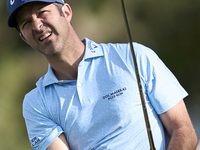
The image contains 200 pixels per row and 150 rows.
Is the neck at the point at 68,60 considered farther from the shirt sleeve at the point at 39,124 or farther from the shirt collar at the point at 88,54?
the shirt sleeve at the point at 39,124

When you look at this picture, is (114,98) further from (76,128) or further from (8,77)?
(8,77)

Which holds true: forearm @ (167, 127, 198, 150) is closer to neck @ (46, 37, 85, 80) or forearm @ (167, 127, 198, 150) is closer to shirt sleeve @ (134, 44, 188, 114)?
shirt sleeve @ (134, 44, 188, 114)

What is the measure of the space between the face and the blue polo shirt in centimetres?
A: 13

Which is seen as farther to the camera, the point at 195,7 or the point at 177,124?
the point at 195,7

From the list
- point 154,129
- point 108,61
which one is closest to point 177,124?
point 154,129

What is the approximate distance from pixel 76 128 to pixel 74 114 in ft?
0.18

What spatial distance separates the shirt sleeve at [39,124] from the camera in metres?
1.63

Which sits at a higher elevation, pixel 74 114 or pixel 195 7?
pixel 74 114

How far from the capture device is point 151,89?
1.53 m

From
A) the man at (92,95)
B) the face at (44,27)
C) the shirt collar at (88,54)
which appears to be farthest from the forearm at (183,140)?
the face at (44,27)

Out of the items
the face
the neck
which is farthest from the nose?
the neck

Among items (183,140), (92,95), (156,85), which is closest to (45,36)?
(92,95)

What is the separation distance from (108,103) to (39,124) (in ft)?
1.05

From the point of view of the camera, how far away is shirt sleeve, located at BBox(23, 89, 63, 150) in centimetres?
163
